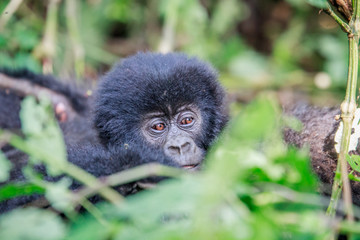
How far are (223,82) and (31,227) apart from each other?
8.31ft

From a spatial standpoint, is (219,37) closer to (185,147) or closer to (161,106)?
(161,106)

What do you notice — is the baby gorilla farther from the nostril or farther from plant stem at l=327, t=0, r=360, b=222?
plant stem at l=327, t=0, r=360, b=222

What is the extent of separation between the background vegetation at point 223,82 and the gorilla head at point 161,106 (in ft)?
0.64

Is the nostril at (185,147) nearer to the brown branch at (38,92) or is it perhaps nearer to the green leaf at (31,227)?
the brown branch at (38,92)

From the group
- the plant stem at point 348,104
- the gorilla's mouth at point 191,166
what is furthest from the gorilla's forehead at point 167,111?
the plant stem at point 348,104

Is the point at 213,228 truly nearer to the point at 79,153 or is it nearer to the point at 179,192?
the point at 179,192

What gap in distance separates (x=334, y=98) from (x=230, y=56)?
1.15m

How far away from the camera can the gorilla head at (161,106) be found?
92.2 inches

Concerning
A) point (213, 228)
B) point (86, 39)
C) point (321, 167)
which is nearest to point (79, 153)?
point (213, 228)

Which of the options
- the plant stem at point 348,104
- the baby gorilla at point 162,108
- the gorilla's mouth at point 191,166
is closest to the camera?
the plant stem at point 348,104

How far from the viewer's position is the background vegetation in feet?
3.06

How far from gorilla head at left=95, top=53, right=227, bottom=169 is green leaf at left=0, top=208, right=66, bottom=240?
133cm

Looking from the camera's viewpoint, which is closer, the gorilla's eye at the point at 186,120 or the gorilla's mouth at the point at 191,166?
the gorilla's mouth at the point at 191,166

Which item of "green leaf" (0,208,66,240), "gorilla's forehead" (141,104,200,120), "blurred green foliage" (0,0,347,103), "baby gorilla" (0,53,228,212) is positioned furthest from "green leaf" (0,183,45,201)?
"blurred green foliage" (0,0,347,103)
